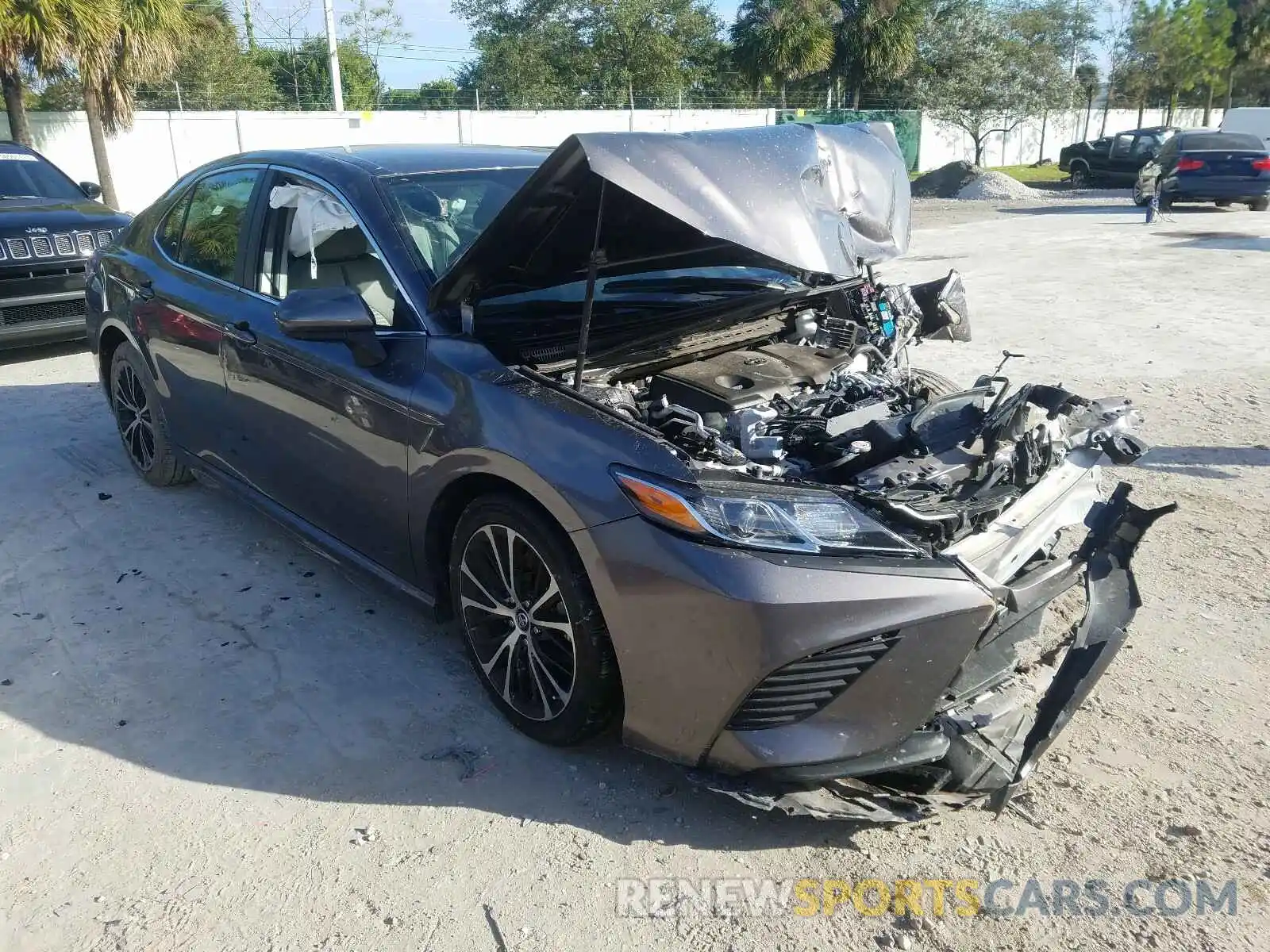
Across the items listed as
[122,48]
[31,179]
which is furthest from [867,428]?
[122,48]

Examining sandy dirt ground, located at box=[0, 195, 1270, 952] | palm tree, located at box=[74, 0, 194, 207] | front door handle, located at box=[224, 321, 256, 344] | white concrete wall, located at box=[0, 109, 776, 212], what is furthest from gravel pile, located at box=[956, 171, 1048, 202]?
front door handle, located at box=[224, 321, 256, 344]

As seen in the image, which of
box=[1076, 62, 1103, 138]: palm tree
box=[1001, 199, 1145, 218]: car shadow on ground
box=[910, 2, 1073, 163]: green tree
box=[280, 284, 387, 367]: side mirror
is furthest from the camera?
box=[1076, 62, 1103, 138]: palm tree

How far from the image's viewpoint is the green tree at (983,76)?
36531 millimetres

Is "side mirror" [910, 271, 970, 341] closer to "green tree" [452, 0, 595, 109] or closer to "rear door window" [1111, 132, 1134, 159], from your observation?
"rear door window" [1111, 132, 1134, 159]

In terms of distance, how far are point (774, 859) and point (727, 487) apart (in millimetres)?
1022

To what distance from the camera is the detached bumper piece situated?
8.41ft

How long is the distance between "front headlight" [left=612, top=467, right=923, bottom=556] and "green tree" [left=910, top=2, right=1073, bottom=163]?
38795 mm

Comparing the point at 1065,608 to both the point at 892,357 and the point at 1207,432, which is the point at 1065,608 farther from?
the point at 1207,432

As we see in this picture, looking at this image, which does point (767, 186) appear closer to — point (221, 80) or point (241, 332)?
point (241, 332)

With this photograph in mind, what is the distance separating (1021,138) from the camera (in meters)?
41.2

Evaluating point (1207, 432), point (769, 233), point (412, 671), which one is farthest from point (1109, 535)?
point (1207, 432)

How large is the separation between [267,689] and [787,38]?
37003 mm

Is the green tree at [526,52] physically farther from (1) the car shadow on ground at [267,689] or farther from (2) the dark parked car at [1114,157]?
(1) the car shadow on ground at [267,689]

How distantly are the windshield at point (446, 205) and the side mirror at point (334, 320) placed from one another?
1.01 feet
